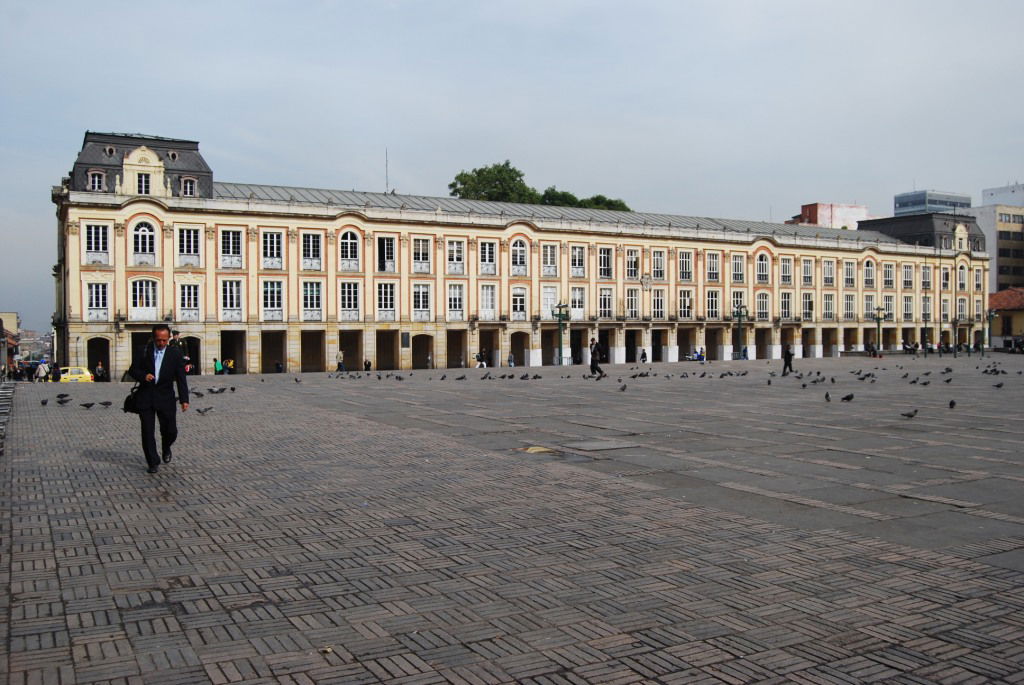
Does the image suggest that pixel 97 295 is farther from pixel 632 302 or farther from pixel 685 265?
pixel 685 265

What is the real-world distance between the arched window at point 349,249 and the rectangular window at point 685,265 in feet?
96.3

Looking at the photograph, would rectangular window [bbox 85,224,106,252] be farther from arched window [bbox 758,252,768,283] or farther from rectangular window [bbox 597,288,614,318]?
arched window [bbox 758,252,768,283]

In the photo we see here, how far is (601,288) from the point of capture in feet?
236

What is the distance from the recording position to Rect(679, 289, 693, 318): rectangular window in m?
76.1

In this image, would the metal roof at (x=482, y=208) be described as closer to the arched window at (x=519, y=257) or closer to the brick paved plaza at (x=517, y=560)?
the arched window at (x=519, y=257)

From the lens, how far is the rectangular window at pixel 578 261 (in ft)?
231

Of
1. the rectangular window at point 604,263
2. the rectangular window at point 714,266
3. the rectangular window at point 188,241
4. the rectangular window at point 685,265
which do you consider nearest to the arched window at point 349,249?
the rectangular window at point 188,241

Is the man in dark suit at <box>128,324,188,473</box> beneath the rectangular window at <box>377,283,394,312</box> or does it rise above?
beneath

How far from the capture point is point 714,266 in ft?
256

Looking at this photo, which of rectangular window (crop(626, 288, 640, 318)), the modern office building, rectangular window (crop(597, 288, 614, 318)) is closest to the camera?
rectangular window (crop(597, 288, 614, 318))

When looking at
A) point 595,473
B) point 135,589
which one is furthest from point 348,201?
point 135,589

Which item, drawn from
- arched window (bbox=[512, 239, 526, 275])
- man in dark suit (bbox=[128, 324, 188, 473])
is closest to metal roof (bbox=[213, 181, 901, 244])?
arched window (bbox=[512, 239, 526, 275])

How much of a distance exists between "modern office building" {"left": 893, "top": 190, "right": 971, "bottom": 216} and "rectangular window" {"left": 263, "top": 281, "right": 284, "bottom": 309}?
12291 cm

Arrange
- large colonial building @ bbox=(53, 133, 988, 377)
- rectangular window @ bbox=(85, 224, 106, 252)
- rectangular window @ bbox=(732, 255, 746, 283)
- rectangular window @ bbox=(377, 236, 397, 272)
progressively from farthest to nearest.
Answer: rectangular window @ bbox=(732, 255, 746, 283) → rectangular window @ bbox=(377, 236, 397, 272) → large colonial building @ bbox=(53, 133, 988, 377) → rectangular window @ bbox=(85, 224, 106, 252)
